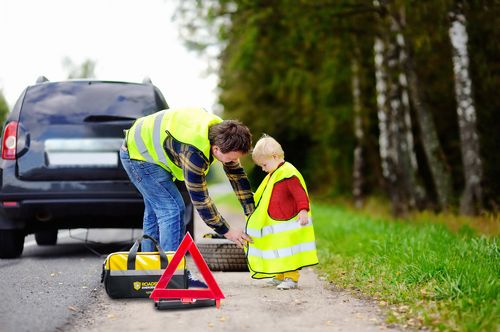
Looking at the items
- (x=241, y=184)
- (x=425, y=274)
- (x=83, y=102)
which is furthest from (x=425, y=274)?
(x=83, y=102)

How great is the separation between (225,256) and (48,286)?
1.83m

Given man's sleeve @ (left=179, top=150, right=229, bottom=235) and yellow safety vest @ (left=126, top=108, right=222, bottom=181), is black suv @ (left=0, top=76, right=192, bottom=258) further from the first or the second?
man's sleeve @ (left=179, top=150, right=229, bottom=235)

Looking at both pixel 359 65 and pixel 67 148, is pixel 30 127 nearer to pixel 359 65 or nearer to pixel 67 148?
pixel 67 148

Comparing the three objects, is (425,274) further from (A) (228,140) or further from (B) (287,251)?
(A) (228,140)

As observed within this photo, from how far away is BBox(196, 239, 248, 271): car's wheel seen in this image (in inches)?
280

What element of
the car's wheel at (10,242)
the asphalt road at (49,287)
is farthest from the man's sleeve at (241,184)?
the car's wheel at (10,242)

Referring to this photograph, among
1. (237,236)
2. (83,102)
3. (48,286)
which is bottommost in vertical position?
(48,286)

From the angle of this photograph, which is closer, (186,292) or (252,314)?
(252,314)

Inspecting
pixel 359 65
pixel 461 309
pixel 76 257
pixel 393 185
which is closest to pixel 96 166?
pixel 76 257

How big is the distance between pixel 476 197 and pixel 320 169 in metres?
17.4

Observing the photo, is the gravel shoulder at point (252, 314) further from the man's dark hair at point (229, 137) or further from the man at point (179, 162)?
the man's dark hair at point (229, 137)

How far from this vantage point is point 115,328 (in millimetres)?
4473

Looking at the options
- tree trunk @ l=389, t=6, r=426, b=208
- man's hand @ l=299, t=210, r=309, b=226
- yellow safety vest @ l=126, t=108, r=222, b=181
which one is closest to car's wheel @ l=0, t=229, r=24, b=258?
yellow safety vest @ l=126, t=108, r=222, b=181

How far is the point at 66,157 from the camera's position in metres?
7.39
